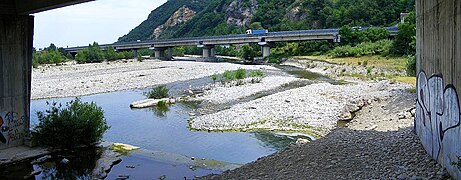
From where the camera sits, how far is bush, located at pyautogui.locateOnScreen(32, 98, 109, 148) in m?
18.8

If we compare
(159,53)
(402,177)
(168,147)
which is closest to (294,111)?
(168,147)

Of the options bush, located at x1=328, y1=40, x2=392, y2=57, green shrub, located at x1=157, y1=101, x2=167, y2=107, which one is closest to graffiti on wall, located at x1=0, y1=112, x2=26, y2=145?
green shrub, located at x1=157, y1=101, x2=167, y2=107

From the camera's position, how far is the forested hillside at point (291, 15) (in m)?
106

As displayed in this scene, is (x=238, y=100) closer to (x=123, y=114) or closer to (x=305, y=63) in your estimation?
(x=123, y=114)

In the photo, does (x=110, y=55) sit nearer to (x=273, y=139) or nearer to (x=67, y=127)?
(x=67, y=127)

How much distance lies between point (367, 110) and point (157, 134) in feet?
41.8

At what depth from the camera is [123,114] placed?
3152 centimetres

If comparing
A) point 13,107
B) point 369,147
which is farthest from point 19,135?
point 369,147

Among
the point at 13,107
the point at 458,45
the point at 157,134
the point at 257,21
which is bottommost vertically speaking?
the point at 157,134

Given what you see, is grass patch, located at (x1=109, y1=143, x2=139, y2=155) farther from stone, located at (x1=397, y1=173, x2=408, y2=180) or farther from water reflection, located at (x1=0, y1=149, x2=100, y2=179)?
stone, located at (x1=397, y1=173, x2=408, y2=180)

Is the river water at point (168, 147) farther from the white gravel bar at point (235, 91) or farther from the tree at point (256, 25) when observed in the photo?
the tree at point (256, 25)

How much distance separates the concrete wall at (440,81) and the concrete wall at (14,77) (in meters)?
15.9

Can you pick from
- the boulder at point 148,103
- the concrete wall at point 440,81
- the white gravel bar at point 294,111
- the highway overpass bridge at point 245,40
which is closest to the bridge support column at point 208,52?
the highway overpass bridge at point 245,40

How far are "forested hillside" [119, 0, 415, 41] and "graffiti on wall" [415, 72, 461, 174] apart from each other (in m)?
95.3
